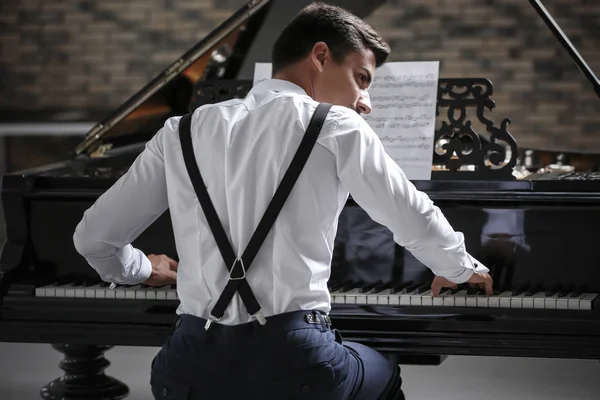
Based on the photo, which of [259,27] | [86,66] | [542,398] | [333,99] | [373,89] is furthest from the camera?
[86,66]

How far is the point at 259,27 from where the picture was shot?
3990 millimetres

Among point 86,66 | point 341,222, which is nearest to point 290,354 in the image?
point 341,222

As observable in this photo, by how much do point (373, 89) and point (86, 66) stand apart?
5.02 m

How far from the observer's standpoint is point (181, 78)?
12.4 ft

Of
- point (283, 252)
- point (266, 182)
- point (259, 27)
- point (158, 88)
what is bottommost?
point (283, 252)

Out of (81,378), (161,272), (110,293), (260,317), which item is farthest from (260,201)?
(81,378)

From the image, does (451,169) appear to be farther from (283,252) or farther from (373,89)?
(283,252)

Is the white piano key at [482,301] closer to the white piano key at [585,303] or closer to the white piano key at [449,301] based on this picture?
the white piano key at [449,301]

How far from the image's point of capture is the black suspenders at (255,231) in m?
1.98

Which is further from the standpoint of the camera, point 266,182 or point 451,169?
point 451,169

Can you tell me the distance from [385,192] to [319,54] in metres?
0.37

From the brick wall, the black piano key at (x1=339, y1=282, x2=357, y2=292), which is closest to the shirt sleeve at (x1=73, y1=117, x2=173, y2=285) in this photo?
the black piano key at (x1=339, y1=282, x2=357, y2=292)

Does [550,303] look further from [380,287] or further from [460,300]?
[380,287]

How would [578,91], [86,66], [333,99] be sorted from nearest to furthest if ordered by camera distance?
[333,99], [578,91], [86,66]
